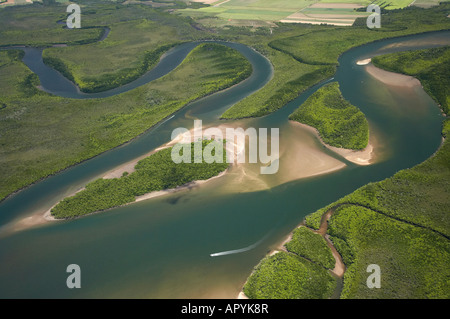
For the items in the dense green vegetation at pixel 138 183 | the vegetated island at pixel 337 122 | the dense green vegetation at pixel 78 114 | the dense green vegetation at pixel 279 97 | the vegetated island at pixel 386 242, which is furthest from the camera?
the dense green vegetation at pixel 279 97

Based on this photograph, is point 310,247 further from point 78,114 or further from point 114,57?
point 114,57

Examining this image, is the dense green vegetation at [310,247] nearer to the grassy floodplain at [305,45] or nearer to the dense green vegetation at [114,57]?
the grassy floodplain at [305,45]

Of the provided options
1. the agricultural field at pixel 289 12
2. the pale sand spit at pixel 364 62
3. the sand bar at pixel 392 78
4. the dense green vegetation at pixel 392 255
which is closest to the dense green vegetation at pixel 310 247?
the dense green vegetation at pixel 392 255

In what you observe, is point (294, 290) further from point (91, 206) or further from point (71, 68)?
point (71, 68)

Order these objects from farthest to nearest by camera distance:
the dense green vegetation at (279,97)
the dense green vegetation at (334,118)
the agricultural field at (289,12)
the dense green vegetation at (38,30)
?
the agricultural field at (289,12) < the dense green vegetation at (38,30) < the dense green vegetation at (279,97) < the dense green vegetation at (334,118)

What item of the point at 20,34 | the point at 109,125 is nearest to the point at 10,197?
the point at 109,125
